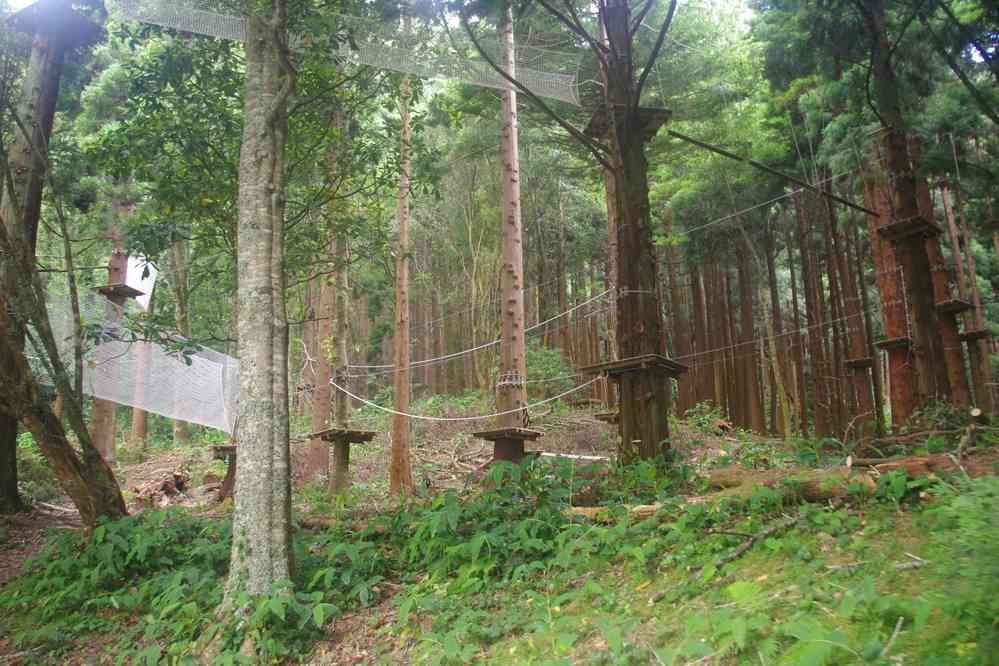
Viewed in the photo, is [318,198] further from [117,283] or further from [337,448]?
[117,283]

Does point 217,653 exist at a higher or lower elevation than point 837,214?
lower

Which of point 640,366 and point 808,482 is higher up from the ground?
point 640,366

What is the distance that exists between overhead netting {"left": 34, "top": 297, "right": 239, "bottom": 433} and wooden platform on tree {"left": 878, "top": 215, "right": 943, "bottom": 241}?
6.41 meters

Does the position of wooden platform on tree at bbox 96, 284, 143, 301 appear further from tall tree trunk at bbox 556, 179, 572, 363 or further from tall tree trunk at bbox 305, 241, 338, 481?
tall tree trunk at bbox 556, 179, 572, 363

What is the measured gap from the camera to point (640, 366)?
4516 mm

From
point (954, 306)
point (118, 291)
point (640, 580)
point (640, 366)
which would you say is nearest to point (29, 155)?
point (118, 291)

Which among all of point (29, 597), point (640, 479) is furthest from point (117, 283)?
point (640, 479)

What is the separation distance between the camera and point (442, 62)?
216 inches

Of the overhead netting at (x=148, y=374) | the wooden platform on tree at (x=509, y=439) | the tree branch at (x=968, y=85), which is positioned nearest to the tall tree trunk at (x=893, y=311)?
the tree branch at (x=968, y=85)

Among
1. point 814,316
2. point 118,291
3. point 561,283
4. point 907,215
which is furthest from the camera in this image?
point 561,283

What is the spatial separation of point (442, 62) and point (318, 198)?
1.50 m

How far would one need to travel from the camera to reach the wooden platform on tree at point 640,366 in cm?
446

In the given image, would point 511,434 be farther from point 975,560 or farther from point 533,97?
point 975,560

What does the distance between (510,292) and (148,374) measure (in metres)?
4.26
